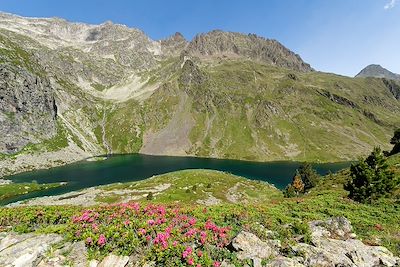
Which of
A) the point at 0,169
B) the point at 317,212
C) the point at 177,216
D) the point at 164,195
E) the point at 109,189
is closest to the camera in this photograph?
the point at 177,216

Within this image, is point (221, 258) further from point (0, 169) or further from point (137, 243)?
point (0, 169)

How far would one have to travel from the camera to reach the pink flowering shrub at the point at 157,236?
16188 millimetres

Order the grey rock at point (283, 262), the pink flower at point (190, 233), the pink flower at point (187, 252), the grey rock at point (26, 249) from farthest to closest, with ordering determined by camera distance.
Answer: the pink flower at point (190, 233)
the grey rock at point (26, 249)
the grey rock at point (283, 262)
the pink flower at point (187, 252)

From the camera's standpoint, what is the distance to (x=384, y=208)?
3306 centimetres

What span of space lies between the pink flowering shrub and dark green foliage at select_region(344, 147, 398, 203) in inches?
1067

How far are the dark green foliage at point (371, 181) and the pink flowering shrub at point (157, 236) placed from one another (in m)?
27.1

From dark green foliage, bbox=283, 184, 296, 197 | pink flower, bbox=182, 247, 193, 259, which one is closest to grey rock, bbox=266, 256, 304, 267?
pink flower, bbox=182, 247, 193, 259

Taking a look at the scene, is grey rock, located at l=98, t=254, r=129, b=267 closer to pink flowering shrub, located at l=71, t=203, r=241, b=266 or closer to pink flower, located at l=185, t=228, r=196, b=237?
pink flowering shrub, located at l=71, t=203, r=241, b=266

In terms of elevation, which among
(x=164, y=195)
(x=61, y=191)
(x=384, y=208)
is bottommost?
(x=61, y=191)

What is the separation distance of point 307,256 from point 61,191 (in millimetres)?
124549

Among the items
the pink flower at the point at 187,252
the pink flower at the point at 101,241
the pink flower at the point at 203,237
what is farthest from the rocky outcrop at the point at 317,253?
the pink flower at the point at 101,241

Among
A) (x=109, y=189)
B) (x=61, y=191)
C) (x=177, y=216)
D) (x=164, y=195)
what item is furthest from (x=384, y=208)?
(x=61, y=191)

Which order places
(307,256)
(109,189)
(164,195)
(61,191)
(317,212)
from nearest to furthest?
(307,256) < (317,212) < (164,195) < (109,189) < (61,191)

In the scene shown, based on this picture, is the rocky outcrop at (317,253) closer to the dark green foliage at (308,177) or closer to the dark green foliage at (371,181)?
the dark green foliage at (371,181)
